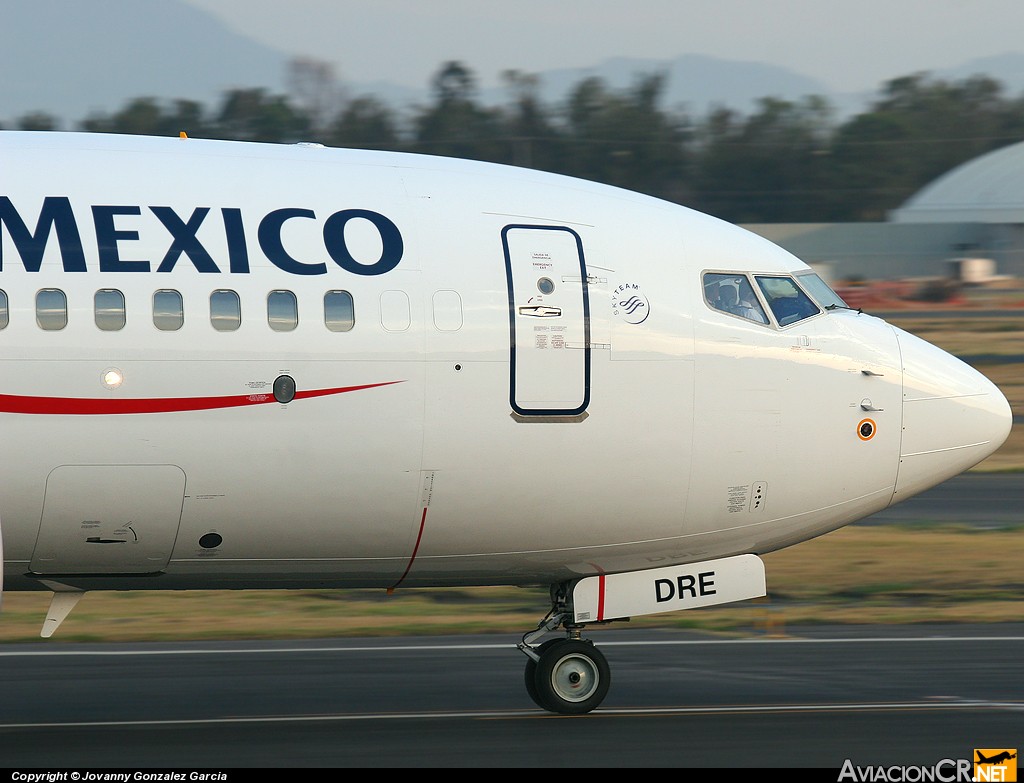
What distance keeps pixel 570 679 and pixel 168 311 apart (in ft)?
13.9

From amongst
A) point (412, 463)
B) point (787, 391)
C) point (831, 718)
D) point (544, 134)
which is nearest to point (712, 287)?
point (787, 391)

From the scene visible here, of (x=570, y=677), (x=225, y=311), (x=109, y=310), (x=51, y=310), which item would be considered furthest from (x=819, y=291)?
(x=51, y=310)

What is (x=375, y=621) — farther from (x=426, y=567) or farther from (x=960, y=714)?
(x=960, y=714)

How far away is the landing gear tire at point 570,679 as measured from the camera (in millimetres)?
10867

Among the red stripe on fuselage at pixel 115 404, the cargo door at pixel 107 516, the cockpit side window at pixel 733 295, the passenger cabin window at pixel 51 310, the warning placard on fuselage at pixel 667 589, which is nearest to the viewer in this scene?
the red stripe on fuselage at pixel 115 404

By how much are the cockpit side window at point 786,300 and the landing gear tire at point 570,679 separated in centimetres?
303

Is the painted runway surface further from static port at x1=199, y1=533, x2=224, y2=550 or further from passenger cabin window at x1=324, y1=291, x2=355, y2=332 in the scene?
passenger cabin window at x1=324, y1=291, x2=355, y2=332

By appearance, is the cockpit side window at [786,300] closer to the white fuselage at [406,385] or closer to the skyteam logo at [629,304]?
the white fuselage at [406,385]

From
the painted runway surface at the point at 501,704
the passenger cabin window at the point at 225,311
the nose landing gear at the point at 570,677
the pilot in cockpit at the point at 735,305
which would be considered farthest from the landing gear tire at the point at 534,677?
the passenger cabin window at the point at 225,311

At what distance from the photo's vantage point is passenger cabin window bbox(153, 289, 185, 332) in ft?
30.9

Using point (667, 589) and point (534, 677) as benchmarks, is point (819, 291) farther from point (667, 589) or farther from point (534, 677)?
point (534, 677)

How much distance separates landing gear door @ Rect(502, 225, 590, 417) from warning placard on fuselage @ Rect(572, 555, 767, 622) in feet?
5.26

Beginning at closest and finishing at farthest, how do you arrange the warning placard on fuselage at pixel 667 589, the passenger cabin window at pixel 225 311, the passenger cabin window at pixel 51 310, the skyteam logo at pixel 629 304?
the passenger cabin window at pixel 51 310 → the passenger cabin window at pixel 225 311 → the skyteam logo at pixel 629 304 → the warning placard on fuselage at pixel 667 589

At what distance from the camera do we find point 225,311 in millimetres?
9562
